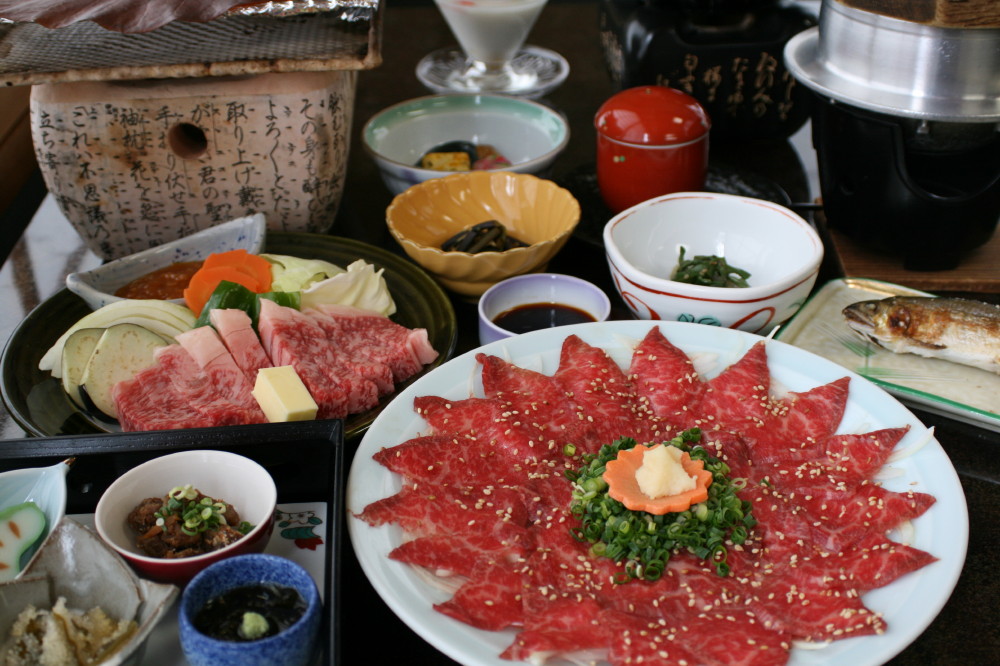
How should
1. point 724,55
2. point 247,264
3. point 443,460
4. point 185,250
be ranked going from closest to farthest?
1. point 443,460
2. point 247,264
3. point 185,250
4. point 724,55

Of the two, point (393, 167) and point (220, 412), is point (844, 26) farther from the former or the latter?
point (220, 412)

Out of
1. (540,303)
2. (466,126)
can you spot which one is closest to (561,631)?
(540,303)

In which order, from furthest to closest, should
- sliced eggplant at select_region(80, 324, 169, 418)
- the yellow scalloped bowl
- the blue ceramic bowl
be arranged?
1. the yellow scalloped bowl
2. sliced eggplant at select_region(80, 324, 169, 418)
3. the blue ceramic bowl

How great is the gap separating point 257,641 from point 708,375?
1189 millimetres

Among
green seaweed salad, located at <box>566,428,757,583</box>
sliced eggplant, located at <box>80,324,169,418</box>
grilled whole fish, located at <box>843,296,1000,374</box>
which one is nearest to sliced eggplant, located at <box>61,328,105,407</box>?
sliced eggplant, located at <box>80,324,169,418</box>

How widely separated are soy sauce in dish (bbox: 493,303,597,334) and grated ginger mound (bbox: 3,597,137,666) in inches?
46.9

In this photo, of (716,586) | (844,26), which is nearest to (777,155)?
(844,26)

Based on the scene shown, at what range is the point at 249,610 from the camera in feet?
4.24

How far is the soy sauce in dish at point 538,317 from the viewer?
221cm

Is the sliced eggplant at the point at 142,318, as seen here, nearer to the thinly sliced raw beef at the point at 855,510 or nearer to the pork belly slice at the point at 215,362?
the pork belly slice at the point at 215,362

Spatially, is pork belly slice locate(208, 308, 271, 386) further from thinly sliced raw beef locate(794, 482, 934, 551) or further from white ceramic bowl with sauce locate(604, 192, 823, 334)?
thinly sliced raw beef locate(794, 482, 934, 551)

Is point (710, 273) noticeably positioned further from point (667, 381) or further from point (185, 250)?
point (185, 250)

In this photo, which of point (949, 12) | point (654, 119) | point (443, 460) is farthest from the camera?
point (654, 119)

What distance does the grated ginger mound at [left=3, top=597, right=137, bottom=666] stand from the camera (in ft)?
4.03
